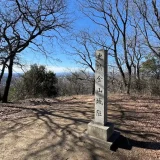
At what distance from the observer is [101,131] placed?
3.79 metres

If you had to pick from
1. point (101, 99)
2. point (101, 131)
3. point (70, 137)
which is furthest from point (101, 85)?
point (70, 137)

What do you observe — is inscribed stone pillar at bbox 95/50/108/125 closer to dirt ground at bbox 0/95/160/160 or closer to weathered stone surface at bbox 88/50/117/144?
weathered stone surface at bbox 88/50/117/144

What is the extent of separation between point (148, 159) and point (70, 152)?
1437mm

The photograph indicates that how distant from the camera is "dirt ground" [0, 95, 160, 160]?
3.44m

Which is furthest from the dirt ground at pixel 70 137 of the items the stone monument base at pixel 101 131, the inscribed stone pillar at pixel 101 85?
the inscribed stone pillar at pixel 101 85

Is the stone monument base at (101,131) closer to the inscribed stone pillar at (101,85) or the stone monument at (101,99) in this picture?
the stone monument at (101,99)

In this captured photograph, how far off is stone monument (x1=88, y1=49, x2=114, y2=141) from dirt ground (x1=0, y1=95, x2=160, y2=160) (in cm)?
23

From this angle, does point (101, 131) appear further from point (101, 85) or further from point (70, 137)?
point (101, 85)

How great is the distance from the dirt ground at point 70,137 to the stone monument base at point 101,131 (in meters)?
0.14

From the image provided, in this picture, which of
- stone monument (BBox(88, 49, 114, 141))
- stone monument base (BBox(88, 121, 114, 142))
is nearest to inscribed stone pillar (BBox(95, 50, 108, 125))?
stone monument (BBox(88, 49, 114, 141))

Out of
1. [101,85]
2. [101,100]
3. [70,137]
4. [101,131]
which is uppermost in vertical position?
[101,85]

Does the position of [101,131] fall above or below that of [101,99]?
below

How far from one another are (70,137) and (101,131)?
0.73 m

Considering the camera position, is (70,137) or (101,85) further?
(70,137)
